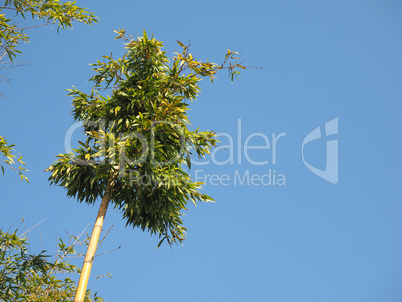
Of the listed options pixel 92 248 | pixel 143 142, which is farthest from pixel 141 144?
pixel 92 248

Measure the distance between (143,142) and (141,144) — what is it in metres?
A: 0.05

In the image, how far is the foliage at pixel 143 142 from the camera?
6.57 metres

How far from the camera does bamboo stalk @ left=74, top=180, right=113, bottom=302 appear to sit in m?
5.89

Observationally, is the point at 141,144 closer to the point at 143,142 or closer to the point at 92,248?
the point at 143,142

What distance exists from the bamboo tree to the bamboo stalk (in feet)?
0.05

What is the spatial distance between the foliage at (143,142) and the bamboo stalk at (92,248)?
288mm

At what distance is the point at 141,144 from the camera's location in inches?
261

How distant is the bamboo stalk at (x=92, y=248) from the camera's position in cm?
589

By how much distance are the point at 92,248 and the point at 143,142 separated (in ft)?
6.26

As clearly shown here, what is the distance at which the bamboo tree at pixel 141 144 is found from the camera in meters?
6.56

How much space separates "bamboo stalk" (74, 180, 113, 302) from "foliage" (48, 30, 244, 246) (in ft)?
0.94

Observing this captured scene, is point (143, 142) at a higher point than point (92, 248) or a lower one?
higher

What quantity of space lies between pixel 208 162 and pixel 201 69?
1.99 meters

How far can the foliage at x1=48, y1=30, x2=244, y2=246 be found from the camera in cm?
657
